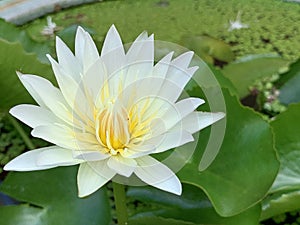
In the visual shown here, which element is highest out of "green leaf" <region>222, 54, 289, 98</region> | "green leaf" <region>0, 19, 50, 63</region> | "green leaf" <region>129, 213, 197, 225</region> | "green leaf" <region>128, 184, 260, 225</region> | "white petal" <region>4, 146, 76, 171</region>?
"white petal" <region>4, 146, 76, 171</region>

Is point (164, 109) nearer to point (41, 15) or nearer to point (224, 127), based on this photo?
point (224, 127)

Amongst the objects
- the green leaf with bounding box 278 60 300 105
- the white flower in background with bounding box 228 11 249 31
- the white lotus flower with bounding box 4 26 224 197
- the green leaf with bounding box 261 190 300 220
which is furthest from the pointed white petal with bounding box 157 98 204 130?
the white flower in background with bounding box 228 11 249 31

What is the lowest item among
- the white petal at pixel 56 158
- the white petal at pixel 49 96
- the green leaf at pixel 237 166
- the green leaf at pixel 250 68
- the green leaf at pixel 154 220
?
the green leaf at pixel 154 220

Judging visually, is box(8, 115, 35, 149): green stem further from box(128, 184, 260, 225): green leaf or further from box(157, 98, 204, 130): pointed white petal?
box(157, 98, 204, 130): pointed white petal

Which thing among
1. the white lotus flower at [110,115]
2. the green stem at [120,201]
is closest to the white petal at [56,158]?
the white lotus flower at [110,115]

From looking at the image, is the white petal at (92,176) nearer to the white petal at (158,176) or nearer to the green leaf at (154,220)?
the white petal at (158,176)

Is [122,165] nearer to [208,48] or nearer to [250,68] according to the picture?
[250,68]
